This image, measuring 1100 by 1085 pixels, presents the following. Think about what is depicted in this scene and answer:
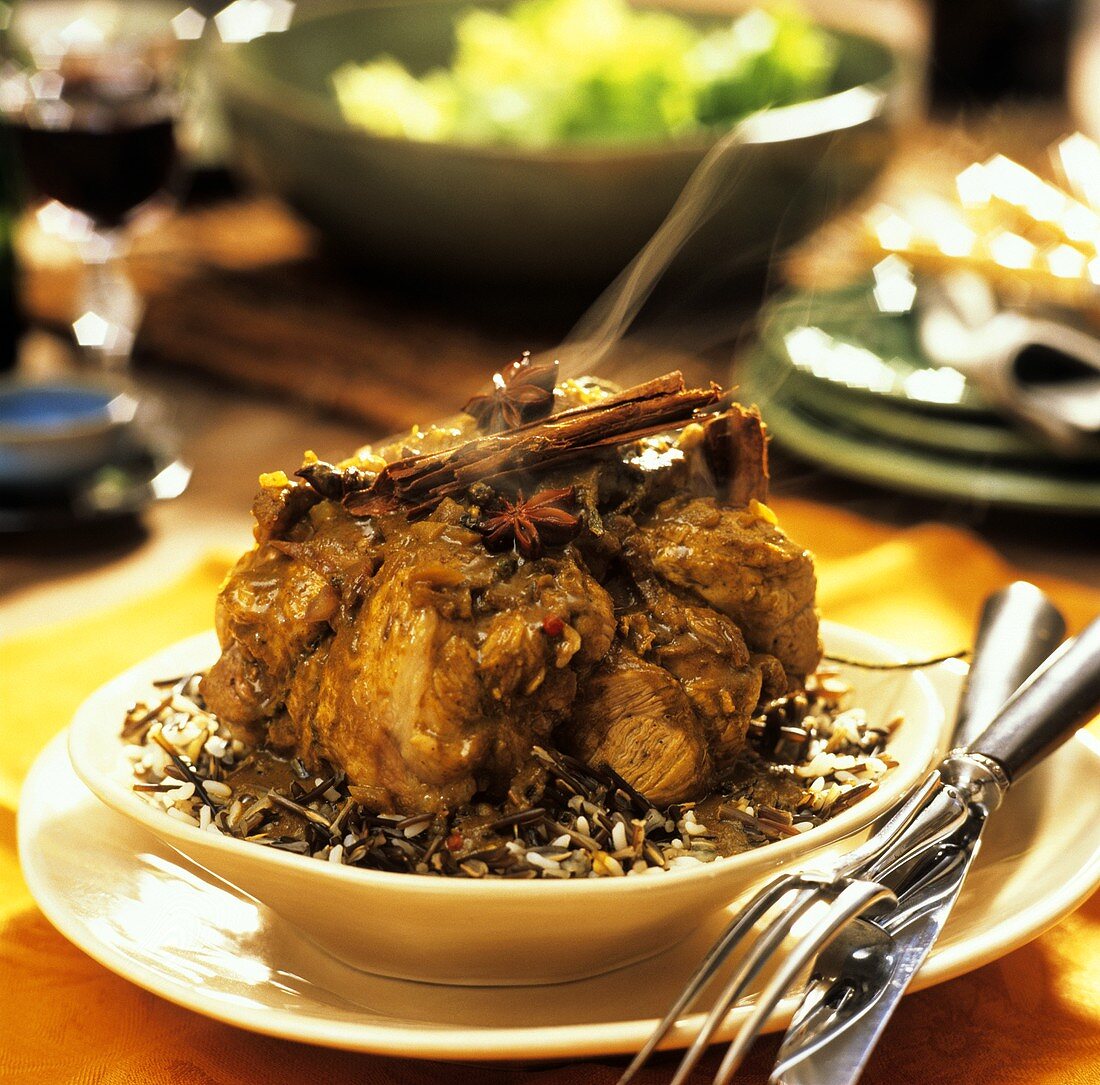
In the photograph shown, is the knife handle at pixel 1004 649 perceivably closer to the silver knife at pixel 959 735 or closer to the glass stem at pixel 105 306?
the silver knife at pixel 959 735

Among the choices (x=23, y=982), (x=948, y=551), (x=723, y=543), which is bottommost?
(x=948, y=551)

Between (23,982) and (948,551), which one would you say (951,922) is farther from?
(948,551)

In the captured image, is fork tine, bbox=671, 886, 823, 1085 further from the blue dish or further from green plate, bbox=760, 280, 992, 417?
the blue dish

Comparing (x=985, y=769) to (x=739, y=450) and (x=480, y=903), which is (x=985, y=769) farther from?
(x=480, y=903)

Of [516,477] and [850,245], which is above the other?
[516,477]

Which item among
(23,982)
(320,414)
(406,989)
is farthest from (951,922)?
(320,414)

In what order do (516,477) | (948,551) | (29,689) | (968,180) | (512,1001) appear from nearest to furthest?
(512,1001), (516,477), (29,689), (948,551), (968,180)
